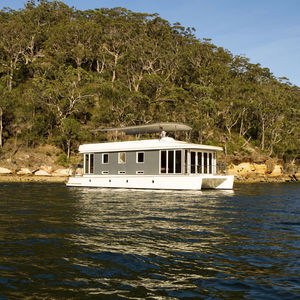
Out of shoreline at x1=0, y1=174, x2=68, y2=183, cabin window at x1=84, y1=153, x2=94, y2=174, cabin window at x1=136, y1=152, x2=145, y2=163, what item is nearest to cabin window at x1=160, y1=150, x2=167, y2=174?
cabin window at x1=136, y1=152, x2=145, y2=163

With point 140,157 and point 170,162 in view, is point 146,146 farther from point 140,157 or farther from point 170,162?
point 170,162

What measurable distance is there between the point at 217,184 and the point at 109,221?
14654mm

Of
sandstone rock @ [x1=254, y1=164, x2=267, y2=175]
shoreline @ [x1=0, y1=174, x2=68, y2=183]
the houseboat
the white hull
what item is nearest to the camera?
the white hull

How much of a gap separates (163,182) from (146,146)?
2.96 metres

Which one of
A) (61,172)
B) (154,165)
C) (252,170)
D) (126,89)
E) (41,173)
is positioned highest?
(126,89)

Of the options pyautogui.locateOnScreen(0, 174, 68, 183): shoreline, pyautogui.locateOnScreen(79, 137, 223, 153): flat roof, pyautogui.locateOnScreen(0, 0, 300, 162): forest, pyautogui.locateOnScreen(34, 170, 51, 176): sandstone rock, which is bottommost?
pyautogui.locateOnScreen(0, 174, 68, 183): shoreline

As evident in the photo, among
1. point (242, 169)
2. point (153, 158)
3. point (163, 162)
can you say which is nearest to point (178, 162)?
point (163, 162)

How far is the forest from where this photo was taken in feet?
169

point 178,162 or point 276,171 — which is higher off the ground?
point 178,162

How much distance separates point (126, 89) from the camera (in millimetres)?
57656

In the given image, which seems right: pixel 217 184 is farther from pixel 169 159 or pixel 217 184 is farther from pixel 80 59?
pixel 80 59

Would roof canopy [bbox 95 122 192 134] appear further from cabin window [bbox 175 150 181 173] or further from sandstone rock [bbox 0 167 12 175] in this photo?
sandstone rock [bbox 0 167 12 175]

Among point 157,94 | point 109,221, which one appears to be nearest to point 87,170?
point 109,221

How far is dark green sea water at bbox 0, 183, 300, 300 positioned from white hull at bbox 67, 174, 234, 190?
10750 mm
